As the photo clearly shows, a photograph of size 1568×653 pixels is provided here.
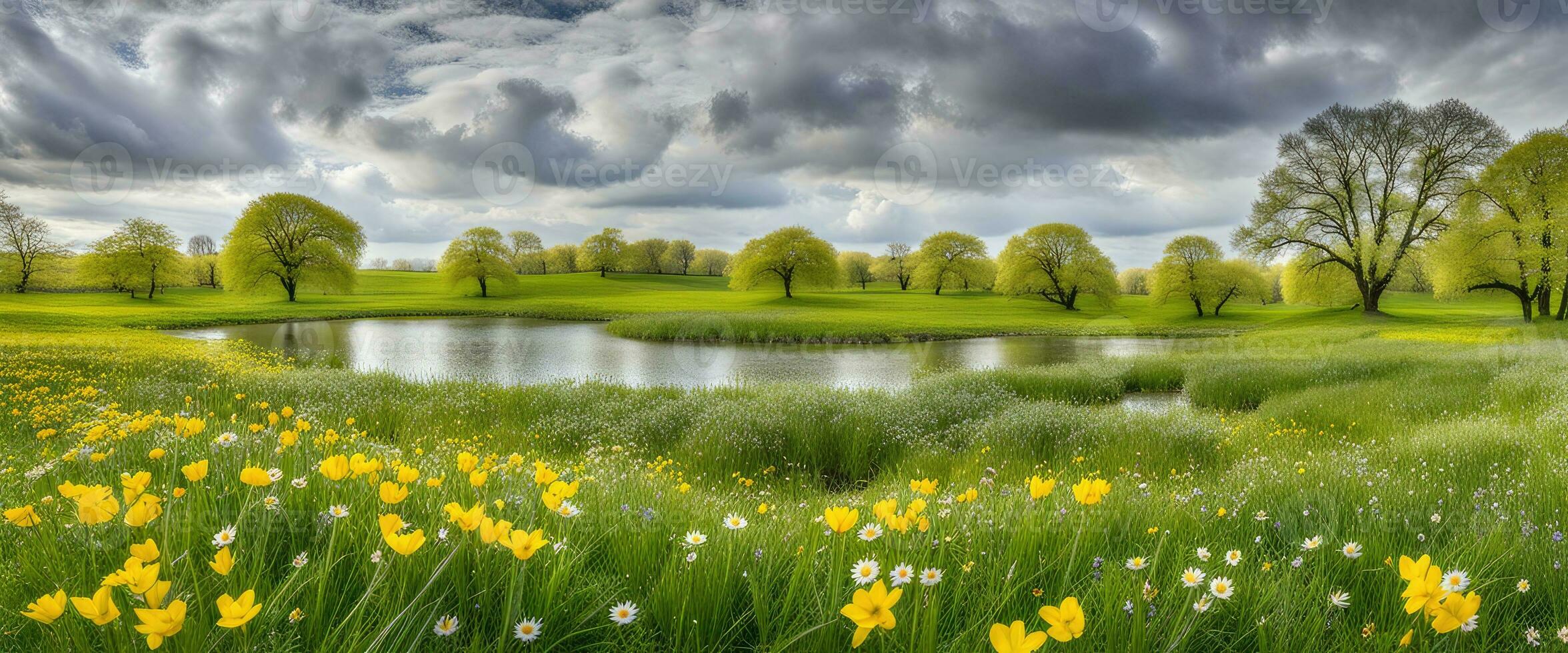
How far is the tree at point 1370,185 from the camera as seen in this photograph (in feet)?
117

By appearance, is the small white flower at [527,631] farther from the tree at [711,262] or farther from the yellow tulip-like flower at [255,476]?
the tree at [711,262]

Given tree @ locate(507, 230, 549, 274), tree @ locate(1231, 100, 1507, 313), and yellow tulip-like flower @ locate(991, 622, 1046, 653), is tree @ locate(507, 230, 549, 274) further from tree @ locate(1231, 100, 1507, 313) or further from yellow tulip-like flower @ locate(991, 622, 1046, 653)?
yellow tulip-like flower @ locate(991, 622, 1046, 653)

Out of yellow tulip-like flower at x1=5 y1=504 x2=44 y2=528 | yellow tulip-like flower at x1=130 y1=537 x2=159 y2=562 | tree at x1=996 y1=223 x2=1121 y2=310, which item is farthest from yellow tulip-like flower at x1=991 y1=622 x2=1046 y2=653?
tree at x1=996 y1=223 x2=1121 y2=310

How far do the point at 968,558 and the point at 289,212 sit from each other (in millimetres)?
66591

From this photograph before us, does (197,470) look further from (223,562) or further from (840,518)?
(840,518)

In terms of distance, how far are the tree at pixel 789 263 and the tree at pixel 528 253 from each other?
4821 centimetres

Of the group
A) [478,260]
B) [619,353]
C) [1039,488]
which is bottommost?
[619,353]

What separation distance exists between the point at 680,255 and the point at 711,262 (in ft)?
25.9

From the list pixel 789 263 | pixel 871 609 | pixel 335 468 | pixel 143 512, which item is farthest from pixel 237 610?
pixel 789 263

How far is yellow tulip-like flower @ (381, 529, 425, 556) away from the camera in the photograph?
4.66 feet

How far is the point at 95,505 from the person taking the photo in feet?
5.92

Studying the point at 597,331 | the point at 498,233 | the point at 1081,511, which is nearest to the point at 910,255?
the point at 498,233

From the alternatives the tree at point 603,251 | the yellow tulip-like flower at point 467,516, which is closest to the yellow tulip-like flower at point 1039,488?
the yellow tulip-like flower at point 467,516

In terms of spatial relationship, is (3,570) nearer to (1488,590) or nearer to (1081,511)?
(1081,511)
